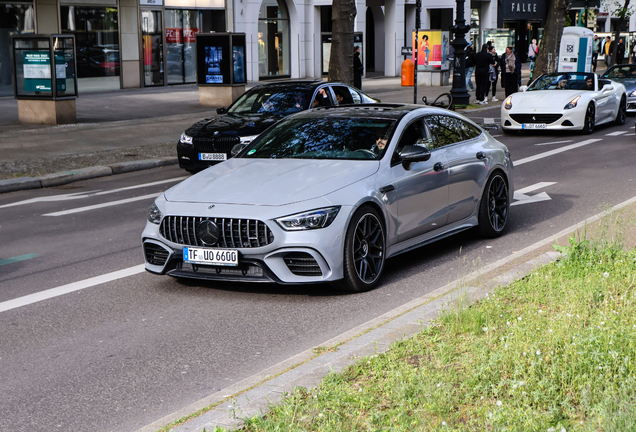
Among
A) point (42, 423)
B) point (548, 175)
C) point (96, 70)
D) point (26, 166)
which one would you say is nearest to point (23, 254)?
point (42, 423)

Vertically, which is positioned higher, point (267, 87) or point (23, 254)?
point (267, 87)

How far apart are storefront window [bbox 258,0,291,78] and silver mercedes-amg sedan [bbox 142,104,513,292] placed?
31420mm

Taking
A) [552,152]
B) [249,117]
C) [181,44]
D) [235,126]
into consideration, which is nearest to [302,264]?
[235,126]

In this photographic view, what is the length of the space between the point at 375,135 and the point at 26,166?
9386 millimetres

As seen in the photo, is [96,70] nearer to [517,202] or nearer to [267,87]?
[267,87]

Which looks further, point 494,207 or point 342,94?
point 342,94

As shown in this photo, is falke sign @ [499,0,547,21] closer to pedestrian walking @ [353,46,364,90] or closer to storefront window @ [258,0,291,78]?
storefront window @ [258,0,291,78]

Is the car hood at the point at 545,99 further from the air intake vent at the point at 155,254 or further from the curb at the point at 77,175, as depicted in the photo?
the air intake vent at the point at 155,254

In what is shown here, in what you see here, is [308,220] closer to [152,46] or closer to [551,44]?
[551,44]

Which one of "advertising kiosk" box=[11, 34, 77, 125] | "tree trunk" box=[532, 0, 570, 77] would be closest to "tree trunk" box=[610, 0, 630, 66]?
"tree trunk" box=[532, 0, 570, 77]

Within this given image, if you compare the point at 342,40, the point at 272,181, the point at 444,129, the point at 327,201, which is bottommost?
the point at 327,201

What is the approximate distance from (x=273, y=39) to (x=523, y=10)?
25418 mm

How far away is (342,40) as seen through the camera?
856 inches

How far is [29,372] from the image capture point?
525cm
